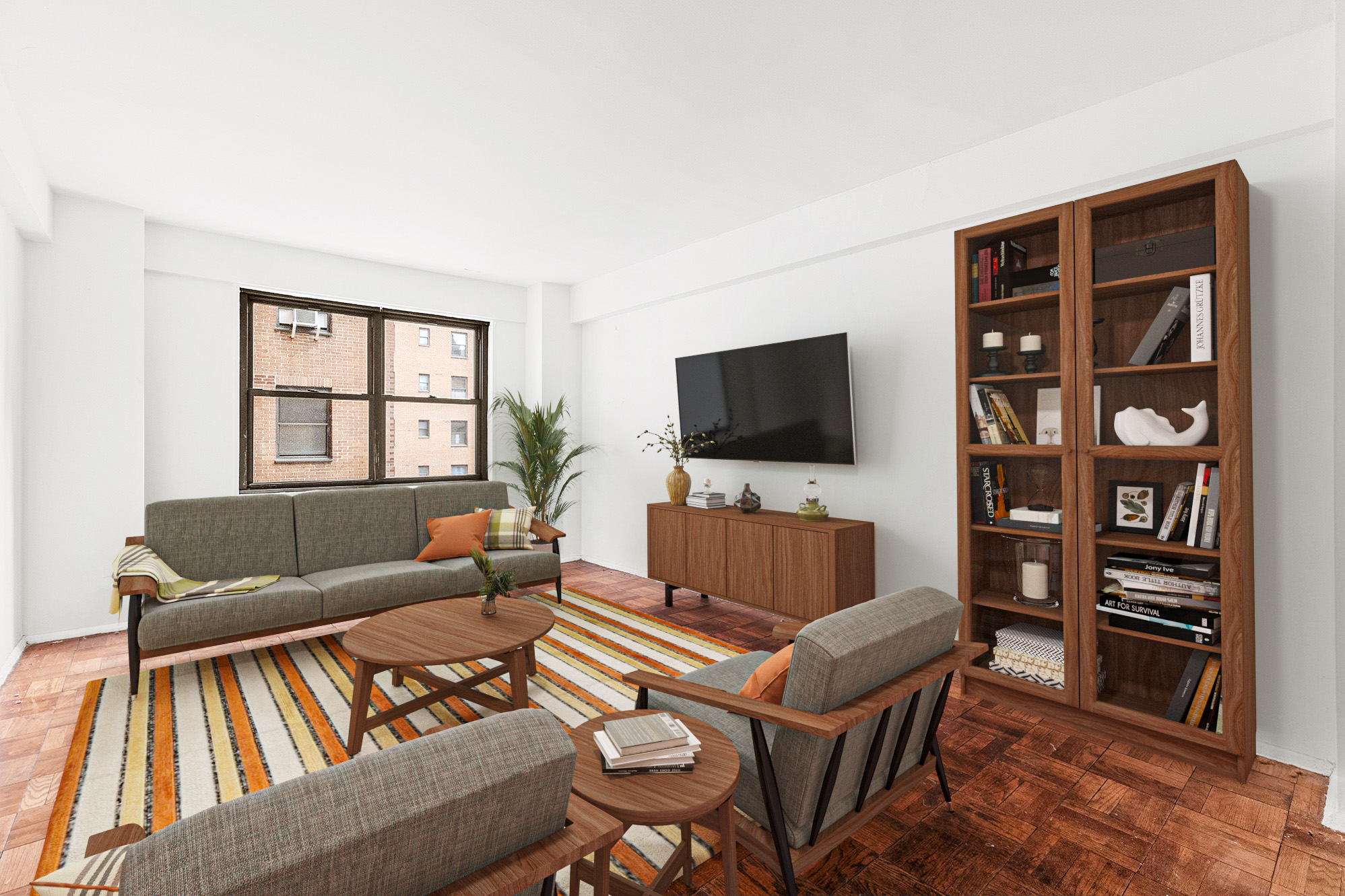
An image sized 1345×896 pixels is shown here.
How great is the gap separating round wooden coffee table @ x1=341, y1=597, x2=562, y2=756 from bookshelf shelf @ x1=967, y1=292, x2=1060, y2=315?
253cm

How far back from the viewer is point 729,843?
4.81 feet

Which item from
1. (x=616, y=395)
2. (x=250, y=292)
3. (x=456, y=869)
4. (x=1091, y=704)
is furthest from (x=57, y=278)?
(x=1091, y=704)

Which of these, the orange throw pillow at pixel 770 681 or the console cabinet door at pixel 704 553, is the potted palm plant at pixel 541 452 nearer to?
the console cabinet door at pixel 704 553

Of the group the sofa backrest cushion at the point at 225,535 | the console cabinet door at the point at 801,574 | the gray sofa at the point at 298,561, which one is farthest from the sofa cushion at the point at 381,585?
the console cabinet door at the point at 801,574

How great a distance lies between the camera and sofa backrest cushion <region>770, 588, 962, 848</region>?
1.55m

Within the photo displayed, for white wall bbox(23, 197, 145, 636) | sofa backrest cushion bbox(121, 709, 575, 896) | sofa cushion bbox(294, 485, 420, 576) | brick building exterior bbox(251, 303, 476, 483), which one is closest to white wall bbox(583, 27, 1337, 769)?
brick building exterior bbox(251, 303, 476, 483)

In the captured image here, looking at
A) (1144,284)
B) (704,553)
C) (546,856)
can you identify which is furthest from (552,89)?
(704,553)

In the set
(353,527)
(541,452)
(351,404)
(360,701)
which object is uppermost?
(351,404)

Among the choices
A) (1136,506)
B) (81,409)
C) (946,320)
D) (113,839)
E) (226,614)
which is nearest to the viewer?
(113,839)

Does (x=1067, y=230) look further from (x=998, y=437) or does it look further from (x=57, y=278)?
(x=57, y=278)

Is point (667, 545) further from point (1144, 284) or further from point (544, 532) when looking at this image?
point (1144, 284)

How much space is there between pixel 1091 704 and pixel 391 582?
3.64 m

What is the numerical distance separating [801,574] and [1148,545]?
1.69 meters

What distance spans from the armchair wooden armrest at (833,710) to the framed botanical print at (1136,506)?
4.41 feet
